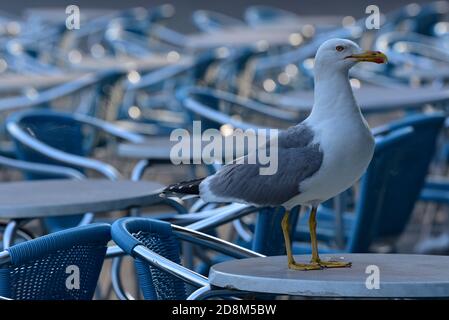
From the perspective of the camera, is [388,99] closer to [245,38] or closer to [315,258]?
[315,258]

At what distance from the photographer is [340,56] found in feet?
7.63

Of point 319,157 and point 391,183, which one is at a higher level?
point 319,157

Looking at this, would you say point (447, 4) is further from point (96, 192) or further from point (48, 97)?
point (96, 192)

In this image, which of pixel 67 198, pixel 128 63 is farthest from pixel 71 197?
pixel 128 63

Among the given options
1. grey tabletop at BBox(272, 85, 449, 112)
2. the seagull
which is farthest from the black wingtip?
grey tabletop at BBox(272, 85, 449, 112)

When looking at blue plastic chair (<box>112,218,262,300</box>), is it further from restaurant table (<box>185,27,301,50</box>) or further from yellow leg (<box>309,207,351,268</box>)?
restaurant table (<box>185,27,301,50</box>)

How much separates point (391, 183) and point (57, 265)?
1.78m

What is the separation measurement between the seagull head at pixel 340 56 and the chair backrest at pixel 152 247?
562mm

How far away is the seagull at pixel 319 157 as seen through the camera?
2244mm

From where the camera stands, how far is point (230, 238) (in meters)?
5.11

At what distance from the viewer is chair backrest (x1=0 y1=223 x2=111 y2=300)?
2.45m

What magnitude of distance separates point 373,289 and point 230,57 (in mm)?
6566

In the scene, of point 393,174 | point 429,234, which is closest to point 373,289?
point 393,174

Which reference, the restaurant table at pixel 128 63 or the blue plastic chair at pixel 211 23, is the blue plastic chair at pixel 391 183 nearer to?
the restaurant table at pixel 128 63
